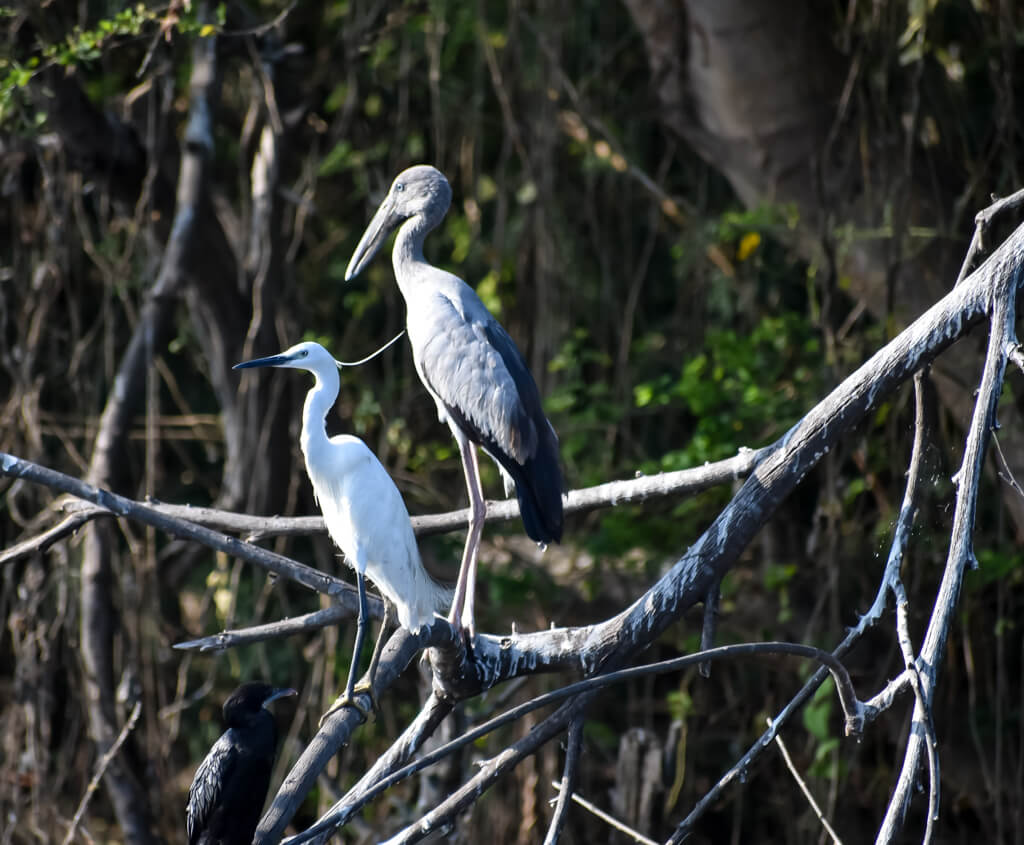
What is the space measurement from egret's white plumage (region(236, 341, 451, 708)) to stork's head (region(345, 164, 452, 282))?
552mm

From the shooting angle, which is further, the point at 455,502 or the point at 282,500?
the point at 455,502

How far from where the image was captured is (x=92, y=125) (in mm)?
3771

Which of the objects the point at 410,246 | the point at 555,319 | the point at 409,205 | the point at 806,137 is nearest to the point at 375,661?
the point at 410,246

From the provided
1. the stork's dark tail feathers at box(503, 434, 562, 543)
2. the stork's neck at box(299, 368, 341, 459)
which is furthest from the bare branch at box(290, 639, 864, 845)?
the stork's neck at box(299, 368, 341, 459)

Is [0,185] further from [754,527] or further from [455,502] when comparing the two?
[754,527]

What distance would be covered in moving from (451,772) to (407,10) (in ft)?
8.54

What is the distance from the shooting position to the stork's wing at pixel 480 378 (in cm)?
247

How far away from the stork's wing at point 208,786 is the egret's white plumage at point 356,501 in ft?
3.21

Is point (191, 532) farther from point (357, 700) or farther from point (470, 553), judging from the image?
point (470, 553)

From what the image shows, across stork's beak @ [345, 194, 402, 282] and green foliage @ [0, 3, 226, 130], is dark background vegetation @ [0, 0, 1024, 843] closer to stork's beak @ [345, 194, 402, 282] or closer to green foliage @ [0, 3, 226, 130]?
green foliage @ [0, 3, 226, 130]

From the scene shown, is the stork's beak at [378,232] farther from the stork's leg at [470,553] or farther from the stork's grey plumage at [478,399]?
the stork's leg at [470,553]

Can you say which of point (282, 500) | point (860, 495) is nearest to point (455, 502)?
point (282, 500)

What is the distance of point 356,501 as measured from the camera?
2264mm

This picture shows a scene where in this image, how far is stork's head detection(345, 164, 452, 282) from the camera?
9.46ft
